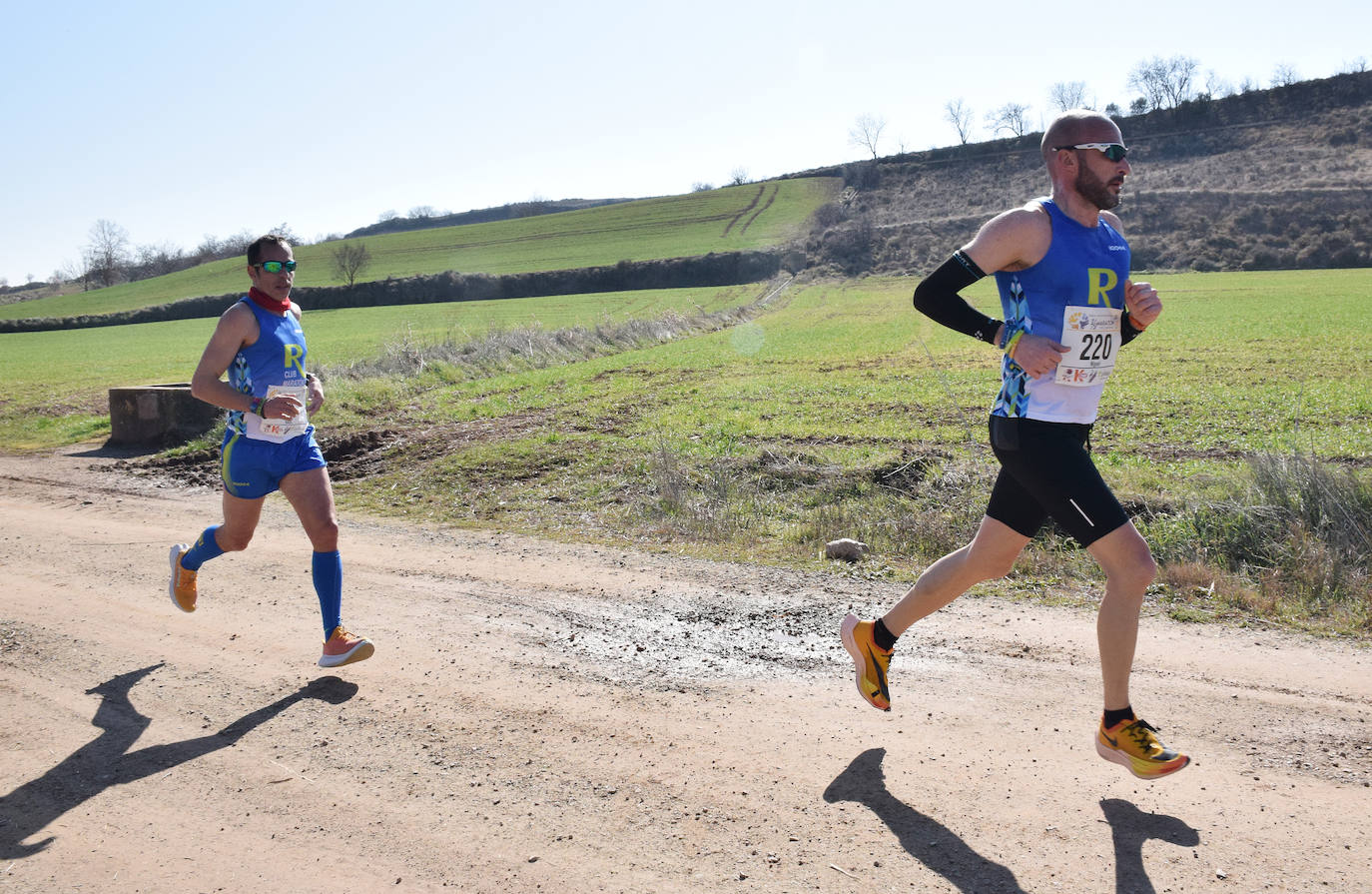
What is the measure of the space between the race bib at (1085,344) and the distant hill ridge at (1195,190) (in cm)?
6570

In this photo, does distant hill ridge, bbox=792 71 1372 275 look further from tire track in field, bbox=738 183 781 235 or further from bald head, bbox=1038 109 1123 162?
bald head, bbox=1038 109 1123 162

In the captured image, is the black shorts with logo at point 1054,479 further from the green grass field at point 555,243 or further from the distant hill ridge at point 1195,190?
the green grass field at point 555,243

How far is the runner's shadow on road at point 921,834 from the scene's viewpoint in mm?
2912

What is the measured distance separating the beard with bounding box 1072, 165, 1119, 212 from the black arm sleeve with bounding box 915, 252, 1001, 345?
0.51 meters

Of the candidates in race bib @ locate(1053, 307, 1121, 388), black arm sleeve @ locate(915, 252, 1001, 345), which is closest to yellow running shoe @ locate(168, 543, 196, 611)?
black arm sleeve @ locate(915, 252, 1001, 345)

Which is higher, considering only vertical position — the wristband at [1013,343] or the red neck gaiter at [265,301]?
the red neck gaiter at [265,301]

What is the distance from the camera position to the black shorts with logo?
3.46 m

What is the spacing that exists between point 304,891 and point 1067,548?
5.95 metres

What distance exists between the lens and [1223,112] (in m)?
87.7

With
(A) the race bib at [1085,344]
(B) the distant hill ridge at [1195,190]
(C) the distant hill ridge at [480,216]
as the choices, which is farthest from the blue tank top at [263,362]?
(C) the distant hill ridge at [480,216]

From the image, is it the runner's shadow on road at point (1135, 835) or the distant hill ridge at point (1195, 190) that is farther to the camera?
the distant hill ridge at point (1195, 190)

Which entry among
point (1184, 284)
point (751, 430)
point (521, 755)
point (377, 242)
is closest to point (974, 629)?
point (521, 755)

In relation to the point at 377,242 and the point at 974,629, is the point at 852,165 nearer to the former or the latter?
the point at 377,242

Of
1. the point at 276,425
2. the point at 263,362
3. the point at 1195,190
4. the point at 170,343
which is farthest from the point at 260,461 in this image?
the point at 1195,190
